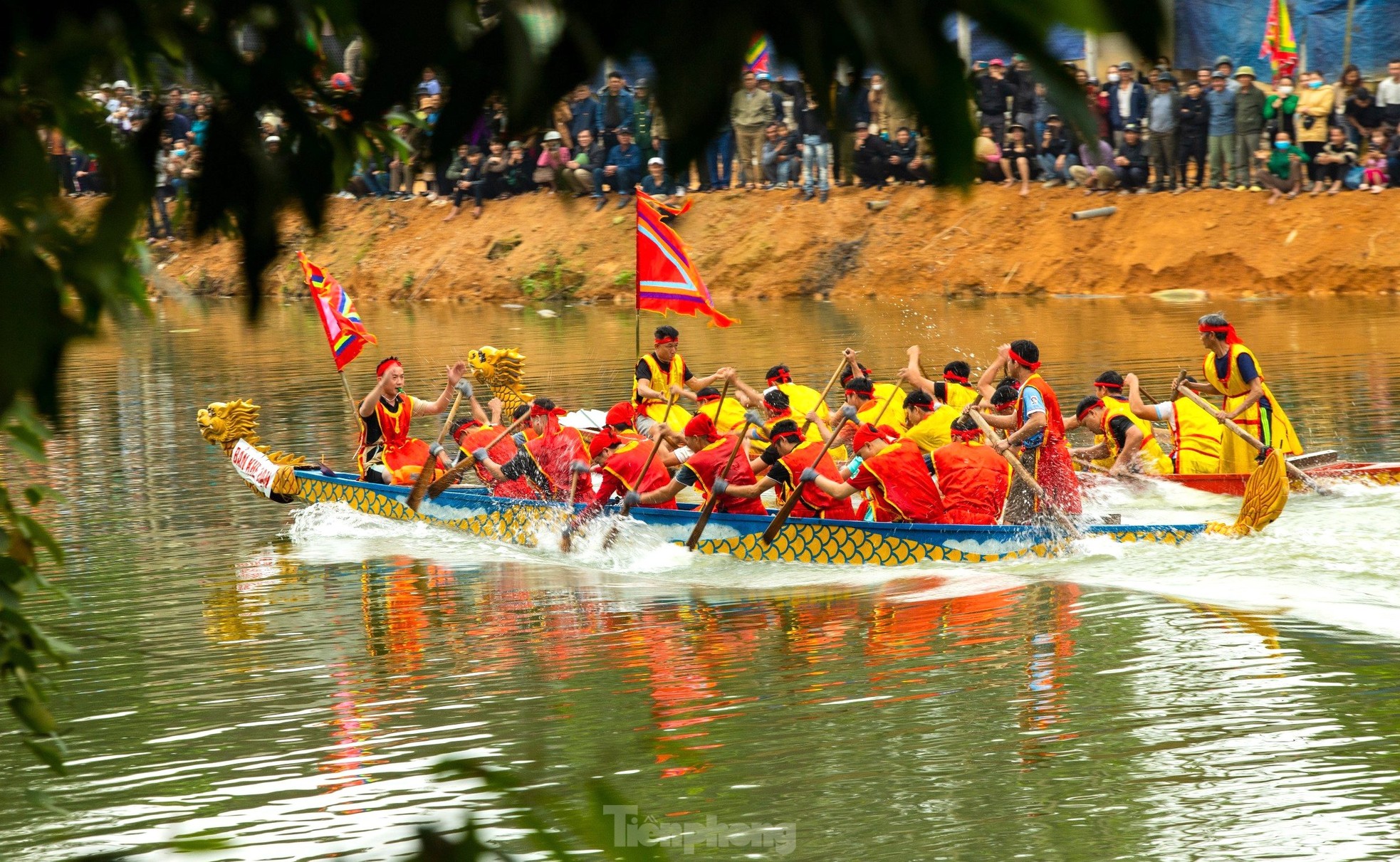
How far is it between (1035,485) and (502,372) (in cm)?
531

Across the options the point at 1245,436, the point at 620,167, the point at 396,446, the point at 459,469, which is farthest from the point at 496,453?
the point at 620,167

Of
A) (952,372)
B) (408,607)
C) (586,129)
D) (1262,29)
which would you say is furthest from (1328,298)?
(408,607)

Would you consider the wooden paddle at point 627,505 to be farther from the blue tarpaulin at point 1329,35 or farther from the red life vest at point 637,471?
the blue tarpaulin at point 1329,35

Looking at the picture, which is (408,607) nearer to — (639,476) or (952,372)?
(639,476)

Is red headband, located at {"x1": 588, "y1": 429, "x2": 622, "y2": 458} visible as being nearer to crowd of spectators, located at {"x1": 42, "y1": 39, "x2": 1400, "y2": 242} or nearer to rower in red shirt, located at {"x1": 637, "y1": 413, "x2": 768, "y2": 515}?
rower in red shirt, located at {"x1": 637, "y1": 413, "x2": 768, "y2": 515}

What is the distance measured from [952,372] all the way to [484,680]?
6245 mm

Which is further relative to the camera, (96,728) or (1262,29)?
(1262,29)

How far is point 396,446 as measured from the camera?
1499cm

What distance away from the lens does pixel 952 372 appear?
14281 mm

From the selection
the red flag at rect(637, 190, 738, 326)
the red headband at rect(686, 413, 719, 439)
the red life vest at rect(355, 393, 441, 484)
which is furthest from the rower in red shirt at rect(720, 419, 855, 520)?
the red life vest at rect(355, 393, 441, 484)

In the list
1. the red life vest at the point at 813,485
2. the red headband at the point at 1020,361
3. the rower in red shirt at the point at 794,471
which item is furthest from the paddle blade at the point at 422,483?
the red headband at the point at 1020,361

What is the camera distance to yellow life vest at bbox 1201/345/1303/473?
1406 centimetres

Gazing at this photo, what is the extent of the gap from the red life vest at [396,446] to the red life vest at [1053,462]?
18.9 ft

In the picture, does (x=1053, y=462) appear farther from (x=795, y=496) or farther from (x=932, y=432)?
(x=932, y=432)
